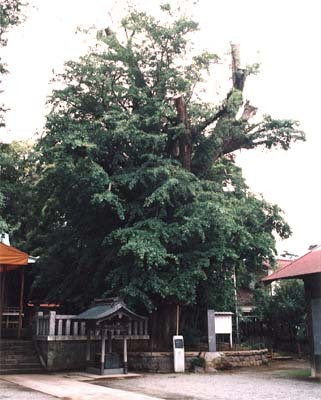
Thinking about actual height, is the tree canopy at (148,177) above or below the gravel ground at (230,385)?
above

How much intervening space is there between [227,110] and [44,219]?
946 cm

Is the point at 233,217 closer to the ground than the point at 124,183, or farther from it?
closer to the ground

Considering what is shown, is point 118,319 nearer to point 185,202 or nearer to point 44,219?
point 185,202

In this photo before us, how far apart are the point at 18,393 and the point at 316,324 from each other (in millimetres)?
7291

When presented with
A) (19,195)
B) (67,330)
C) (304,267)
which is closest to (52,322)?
(67,330)

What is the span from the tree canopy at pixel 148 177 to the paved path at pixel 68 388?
3.28 m

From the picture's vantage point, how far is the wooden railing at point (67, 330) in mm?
13320

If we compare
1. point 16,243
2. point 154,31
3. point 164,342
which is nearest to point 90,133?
point 154,31

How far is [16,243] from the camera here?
22.9 m

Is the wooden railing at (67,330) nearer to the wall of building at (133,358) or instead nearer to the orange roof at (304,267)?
the wall of building at (133,358)

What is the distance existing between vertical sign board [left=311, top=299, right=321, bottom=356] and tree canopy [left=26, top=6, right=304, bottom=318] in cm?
329

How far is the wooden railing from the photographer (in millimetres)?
13320

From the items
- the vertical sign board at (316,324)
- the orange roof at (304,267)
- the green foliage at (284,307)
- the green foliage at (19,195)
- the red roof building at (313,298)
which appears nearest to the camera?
the orange roof at (304,267)

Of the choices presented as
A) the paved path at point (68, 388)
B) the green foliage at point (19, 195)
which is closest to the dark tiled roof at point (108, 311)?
the paved path at point (68, 388)
